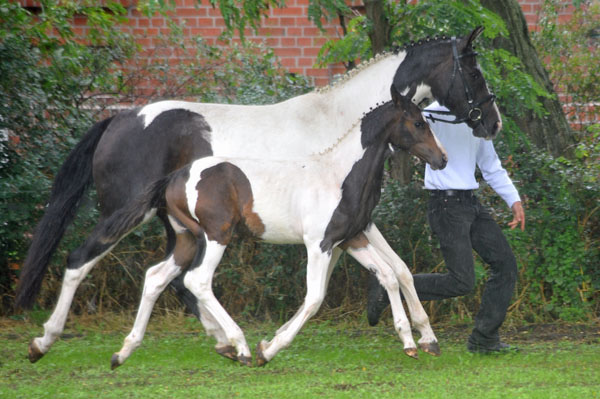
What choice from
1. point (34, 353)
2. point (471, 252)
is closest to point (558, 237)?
point (471, 252)

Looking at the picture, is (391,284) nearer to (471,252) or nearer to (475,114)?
(471,252)

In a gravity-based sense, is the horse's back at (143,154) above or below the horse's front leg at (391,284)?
above

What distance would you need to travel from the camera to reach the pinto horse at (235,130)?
22.7 ft

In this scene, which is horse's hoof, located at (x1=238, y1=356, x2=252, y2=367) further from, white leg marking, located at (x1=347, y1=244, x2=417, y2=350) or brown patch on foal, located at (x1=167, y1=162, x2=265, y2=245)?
white leg marking, located at (x1=347, y1=244, x2=417, y2=350)

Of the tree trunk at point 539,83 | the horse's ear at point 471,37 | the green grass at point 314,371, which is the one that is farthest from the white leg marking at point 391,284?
the tree trunk at point 539,83

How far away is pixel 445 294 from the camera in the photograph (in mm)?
7012

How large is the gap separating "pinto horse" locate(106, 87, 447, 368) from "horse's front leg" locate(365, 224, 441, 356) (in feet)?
0.57

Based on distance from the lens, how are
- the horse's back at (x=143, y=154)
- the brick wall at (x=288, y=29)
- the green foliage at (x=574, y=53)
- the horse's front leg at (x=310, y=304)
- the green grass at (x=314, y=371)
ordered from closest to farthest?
the green grass at (x=314, y=371)
the horse's front leg at (x=310, y=304)
the horse's back at (x=143, y=154)
the green foliage at (x=574, y=53)
the brick wall at (x=288, y=29)

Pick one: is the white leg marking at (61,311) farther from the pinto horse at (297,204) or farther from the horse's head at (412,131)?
the horse's head at (412,131)

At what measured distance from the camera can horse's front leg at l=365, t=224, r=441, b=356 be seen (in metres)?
6.71

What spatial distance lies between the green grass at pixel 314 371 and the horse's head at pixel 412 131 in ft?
4.96

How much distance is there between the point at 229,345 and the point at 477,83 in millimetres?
2718

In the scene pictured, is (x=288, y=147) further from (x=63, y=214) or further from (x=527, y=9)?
(x=527, y=9)

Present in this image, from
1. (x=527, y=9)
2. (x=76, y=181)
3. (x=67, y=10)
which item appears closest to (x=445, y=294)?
(x=76, y=181)
